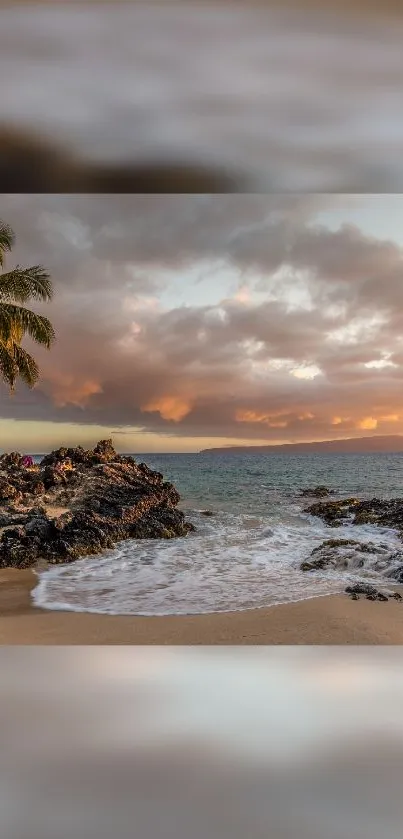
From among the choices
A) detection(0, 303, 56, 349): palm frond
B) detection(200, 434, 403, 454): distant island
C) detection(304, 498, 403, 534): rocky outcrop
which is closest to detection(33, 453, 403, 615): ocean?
detection(304, 498, 403, 534): rocky outcrop

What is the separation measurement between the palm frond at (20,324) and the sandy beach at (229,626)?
2.70m

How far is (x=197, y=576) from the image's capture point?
4801 millimetres

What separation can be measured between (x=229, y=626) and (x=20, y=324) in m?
3.66

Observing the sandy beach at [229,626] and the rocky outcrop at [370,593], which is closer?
the sandy beach at [229,626]

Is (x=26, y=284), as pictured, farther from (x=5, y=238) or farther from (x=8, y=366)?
(x=8, y=366)

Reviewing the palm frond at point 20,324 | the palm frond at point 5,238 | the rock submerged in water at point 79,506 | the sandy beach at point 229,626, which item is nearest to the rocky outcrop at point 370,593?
the sandy beach at point 229,626

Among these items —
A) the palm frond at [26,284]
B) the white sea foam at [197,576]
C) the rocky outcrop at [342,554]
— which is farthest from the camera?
the palm frond at [26,284]

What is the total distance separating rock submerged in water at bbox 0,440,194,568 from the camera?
561cm

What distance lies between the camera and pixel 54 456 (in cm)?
814

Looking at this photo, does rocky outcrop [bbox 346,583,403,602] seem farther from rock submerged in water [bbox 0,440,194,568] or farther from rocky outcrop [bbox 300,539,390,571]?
rock submerged in water [bbox 0,440,194,568]

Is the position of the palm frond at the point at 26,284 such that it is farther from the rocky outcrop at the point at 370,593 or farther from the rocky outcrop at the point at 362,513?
the rocky outcrop at the point at 362,513

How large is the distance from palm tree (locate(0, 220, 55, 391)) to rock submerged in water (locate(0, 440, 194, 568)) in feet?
5.35

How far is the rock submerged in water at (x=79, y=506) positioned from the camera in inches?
221
